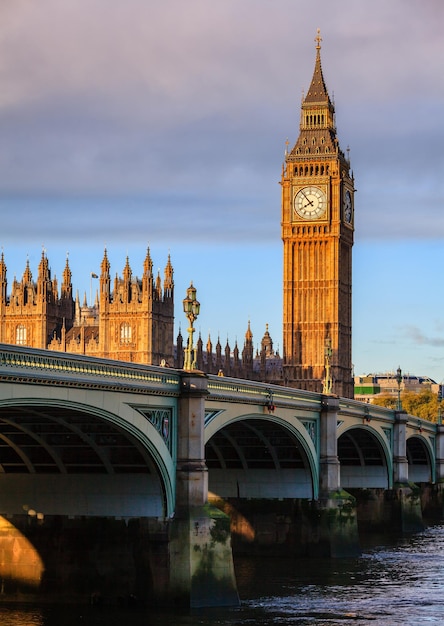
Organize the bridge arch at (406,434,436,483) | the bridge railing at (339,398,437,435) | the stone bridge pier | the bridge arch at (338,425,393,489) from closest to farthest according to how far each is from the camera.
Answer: the stone bridge pier → the bridge railing at (339,398,437,435) → the bridge arch at (338,425,393,489) → the bridge arch at (406,434,436,483)

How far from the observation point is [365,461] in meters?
72.1

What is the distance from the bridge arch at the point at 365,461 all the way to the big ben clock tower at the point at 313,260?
64255 millimetres

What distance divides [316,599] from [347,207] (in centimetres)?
10075

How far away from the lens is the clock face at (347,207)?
140m

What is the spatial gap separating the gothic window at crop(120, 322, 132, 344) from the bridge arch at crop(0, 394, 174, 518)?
75210 millimetres

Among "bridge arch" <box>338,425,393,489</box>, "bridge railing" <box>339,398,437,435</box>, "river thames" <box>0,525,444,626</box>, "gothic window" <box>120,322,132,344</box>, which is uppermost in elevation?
"gothic window" <box>120,322,132,344</box>

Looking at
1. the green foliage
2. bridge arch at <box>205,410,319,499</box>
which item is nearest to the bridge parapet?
bridge arch at <box>205,410,319,499</box>

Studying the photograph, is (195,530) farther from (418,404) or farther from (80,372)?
(418,404)

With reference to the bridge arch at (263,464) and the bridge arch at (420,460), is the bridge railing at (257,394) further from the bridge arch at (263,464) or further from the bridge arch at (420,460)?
the bridge arch at (420,460)

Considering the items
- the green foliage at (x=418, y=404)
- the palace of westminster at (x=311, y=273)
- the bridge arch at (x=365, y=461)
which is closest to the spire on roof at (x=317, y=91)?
the palace of westminster at (x=311, y=273)

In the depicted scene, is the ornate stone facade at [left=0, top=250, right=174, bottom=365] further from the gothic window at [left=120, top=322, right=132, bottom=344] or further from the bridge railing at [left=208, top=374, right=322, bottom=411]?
the bridge railing at [left=208, top=374, right=322, bottom=411]

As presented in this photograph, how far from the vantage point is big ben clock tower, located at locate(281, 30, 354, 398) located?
13688 centimetres

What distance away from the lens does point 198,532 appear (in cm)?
3784

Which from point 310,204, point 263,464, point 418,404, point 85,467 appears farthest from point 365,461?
point 418,404
